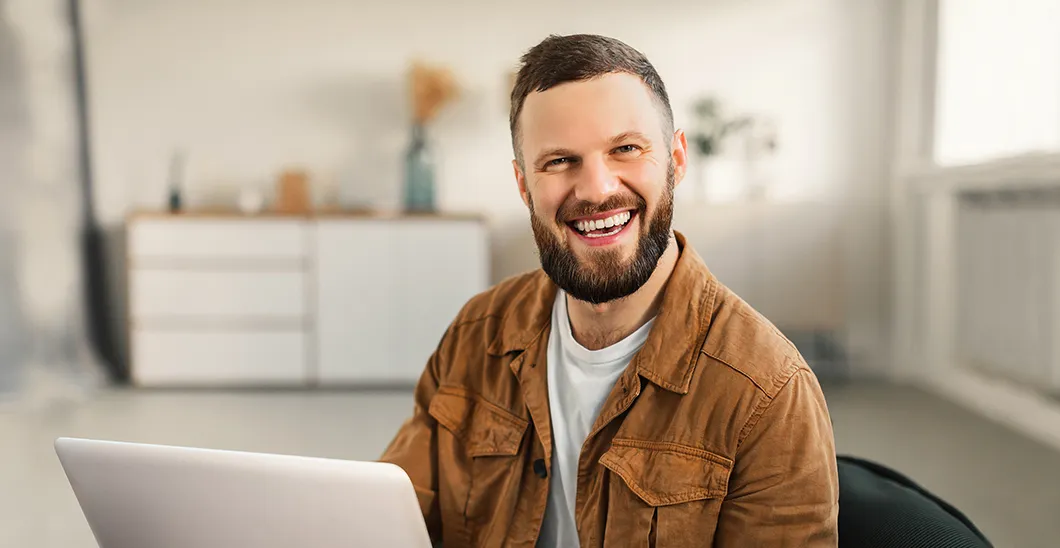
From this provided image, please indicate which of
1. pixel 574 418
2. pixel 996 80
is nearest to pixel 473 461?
pixel 574 418

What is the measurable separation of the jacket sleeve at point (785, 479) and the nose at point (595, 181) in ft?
1.04

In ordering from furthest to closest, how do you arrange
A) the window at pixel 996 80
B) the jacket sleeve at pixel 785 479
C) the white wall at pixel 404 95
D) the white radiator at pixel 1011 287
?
the white wall at pixel 404 95 < the window at pixel 996 80 < the white radiator at pixel 1011 287 < the jacket sleeve at pixel 785 479

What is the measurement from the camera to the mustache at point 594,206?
116 centimetres

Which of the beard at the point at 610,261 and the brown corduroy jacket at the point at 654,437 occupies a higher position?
the beard at the point at 610,261

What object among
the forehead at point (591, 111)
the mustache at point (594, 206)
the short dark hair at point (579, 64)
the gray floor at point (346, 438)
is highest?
the short dark hair at point (579, 64)

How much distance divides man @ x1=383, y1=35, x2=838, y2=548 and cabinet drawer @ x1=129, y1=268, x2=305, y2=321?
3.47 meters

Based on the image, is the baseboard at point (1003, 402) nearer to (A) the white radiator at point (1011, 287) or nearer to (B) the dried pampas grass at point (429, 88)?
(A) the white radiator at point (1011, 287)

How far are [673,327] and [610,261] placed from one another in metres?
0.12

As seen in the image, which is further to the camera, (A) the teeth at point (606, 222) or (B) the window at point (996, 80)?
(B) the window at point (996, 80)

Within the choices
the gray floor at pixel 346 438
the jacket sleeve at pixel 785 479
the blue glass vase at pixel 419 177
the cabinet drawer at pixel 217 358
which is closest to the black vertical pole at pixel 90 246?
the cabinet drawer at pixel 217 358

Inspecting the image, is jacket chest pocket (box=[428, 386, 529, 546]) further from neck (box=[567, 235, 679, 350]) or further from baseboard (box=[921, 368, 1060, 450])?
baseboard (box=[921, 368, 1060, 450])

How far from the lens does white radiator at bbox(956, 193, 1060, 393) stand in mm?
3553

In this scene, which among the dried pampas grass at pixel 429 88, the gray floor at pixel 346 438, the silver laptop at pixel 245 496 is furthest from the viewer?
the dried pampas grass at pixel 429 88

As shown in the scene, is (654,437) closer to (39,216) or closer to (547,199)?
(547,199)
